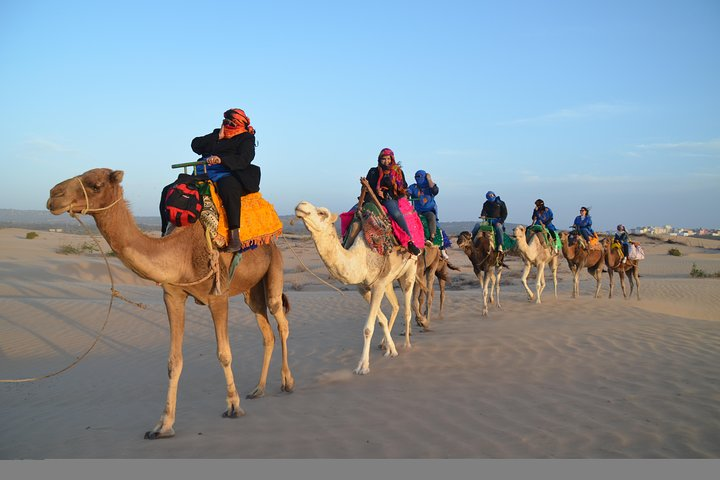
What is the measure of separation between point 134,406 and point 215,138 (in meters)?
3.33

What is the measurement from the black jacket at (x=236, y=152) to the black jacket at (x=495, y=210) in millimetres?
10336

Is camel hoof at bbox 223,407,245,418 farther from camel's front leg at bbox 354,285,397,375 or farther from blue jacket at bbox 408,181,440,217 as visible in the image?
blue jacket at bbox 408,181,440,217

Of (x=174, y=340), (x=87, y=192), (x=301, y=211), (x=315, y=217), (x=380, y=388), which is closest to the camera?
(x=87, y=192)

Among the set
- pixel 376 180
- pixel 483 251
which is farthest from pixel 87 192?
pixel 483 251

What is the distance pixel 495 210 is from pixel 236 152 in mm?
10586

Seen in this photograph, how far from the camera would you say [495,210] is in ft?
50.0

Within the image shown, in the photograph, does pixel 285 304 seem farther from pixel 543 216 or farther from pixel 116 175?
pixel 543 216

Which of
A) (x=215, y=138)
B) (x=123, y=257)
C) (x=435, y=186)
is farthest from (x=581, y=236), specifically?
(x=123, y=257)

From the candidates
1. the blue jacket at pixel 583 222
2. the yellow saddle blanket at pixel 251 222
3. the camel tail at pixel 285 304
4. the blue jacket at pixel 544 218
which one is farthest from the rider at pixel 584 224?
the yellow saddle blanket at pixel 251 222

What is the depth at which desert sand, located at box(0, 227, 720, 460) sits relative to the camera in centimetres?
477

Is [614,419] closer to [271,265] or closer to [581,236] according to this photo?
[271,265]

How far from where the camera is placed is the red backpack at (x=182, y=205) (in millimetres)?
5082

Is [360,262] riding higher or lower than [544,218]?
lower

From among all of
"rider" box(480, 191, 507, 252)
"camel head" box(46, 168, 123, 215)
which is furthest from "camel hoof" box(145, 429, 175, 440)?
"rider" box(480, 191, 507, 252)
